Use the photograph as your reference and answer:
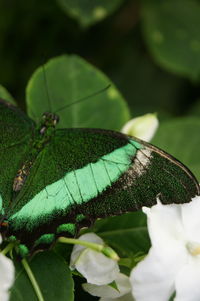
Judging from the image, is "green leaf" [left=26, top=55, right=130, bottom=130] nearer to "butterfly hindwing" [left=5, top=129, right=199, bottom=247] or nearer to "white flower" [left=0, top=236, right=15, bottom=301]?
"butterfly hindwing" [left=5, top=129, right=199, bottom=247]

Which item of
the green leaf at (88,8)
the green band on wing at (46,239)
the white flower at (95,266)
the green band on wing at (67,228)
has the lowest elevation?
the white flower at (95,266)

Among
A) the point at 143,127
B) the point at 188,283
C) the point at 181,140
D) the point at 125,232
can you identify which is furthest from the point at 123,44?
the point at 188,283

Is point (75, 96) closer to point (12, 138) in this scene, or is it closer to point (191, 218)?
point (12, 138)

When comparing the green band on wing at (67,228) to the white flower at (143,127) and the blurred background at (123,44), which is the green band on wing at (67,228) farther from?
the blurred background at (123,44)

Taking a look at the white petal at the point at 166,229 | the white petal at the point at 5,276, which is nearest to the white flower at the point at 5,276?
the white petal at the point at 5,276

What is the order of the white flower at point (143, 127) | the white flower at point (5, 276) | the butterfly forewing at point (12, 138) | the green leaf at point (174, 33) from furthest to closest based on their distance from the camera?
1. the green leaf at point (174, 33)
2. the white flower at point (143, 127)
3. the butterfly forewing at point (12, 138)
4. the white flower at point (5, 276)

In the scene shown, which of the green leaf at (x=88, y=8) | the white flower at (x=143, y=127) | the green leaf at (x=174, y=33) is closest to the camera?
the white flower at (x=143, y=127)

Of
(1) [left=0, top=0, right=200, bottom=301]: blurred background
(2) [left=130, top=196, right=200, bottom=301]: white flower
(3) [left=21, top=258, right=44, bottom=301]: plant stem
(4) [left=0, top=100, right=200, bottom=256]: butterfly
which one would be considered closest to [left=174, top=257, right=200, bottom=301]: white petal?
(2) [left=130, top=196, right=200, bottom=301]: white flower
